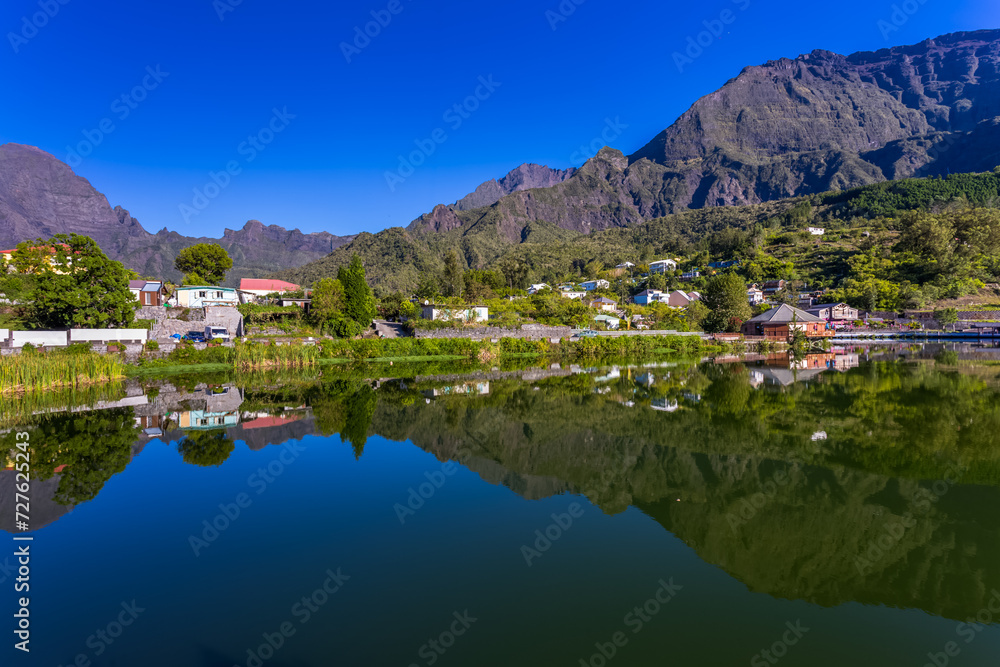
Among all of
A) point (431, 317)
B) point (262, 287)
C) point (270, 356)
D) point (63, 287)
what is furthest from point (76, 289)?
point (262, 287)

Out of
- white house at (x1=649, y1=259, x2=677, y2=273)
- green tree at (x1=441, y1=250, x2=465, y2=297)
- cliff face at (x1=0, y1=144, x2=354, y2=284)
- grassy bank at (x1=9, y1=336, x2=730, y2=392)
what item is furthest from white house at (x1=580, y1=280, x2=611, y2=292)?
cliff face at (x1=0, y1=144, x2=354, y2=284)

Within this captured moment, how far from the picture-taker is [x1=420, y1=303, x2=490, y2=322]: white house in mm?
42062

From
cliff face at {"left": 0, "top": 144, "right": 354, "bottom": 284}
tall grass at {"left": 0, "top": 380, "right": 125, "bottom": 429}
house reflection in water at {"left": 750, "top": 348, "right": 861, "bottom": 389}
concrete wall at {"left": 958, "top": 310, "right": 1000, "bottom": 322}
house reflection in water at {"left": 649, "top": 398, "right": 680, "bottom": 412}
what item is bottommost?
house reflection in water at {"left": 750, "top": 348, "right": 861, "bottom": 389}

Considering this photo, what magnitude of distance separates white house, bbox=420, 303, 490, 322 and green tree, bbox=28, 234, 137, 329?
21.8 metres

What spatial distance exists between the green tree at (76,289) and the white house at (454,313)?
21790 mm

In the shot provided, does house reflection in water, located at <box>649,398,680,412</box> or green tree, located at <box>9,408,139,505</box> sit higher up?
green tree, located at <box>9,408,139,505</box>

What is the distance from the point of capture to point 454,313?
42625 millimetres

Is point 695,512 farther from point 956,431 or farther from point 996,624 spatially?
point 956,431

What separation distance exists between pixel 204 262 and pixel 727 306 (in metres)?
57.8

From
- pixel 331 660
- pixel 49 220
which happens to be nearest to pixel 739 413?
pixel 331 660

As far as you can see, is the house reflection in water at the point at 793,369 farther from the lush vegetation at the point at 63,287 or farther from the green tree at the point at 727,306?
the lush vegetation at the point at 63,287

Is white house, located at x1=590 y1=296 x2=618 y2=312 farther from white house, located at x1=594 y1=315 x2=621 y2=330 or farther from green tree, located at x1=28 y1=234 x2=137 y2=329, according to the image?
green tree, located at x1=28 y1=234 x2=137 y2=329

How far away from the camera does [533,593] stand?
18.3 ft

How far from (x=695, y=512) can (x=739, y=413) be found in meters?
9.05
